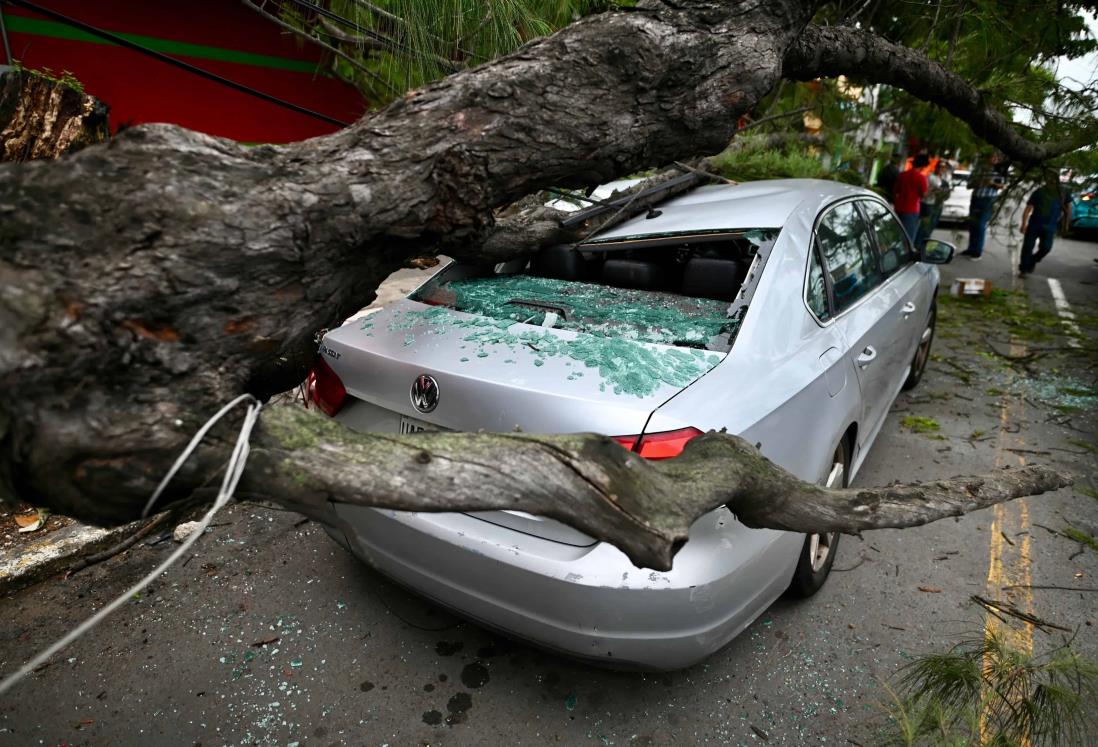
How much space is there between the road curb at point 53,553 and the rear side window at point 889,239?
414cm

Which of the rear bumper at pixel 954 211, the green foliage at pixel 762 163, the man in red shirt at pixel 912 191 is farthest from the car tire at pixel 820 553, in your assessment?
the rear bumper at pixel 954 211

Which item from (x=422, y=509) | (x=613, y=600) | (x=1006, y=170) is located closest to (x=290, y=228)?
(x=422, y=509)

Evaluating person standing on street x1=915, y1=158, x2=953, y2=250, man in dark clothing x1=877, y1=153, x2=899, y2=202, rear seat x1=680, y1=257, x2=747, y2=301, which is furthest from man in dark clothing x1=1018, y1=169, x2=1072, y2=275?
rear seat x1=680, y1=257, x2=747, y2=301

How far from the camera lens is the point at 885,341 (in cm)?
360

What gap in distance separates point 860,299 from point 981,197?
893 cm

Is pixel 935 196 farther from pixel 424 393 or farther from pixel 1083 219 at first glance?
pixel 424 393

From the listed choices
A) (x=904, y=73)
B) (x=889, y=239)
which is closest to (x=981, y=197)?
(x=904, y=73)

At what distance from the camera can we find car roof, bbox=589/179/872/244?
3.09 m

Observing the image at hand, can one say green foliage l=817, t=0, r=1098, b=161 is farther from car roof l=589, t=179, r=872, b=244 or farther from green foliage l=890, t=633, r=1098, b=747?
green foliage l=890, t=633, r=1098, b=747

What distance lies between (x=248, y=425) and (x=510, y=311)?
4.98ft

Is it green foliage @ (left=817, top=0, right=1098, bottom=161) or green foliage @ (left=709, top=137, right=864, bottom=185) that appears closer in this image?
green foliage @ (left=817, top=0, right=1098, bottom=161)

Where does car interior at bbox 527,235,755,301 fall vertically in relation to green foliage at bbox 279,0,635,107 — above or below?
below

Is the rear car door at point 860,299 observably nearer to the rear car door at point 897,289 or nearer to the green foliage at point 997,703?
the rear car door at point 897,289

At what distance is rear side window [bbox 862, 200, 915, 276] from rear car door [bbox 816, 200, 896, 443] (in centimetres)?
19
